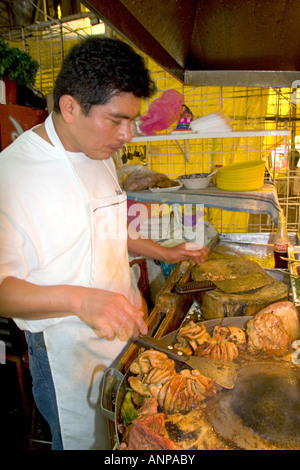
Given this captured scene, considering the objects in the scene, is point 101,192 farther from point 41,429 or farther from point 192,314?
point 41,429

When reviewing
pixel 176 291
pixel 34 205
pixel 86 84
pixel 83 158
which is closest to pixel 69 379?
pixel 176 291

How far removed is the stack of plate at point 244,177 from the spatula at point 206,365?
6.33ft

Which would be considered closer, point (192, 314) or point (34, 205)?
point (34, 205)

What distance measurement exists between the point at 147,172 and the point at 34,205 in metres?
2.04

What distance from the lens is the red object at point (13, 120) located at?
270cm

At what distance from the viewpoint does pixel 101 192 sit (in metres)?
1.57

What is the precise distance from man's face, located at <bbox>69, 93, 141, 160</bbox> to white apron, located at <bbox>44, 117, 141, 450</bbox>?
0.43 feet

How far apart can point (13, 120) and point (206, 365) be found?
8.53ft

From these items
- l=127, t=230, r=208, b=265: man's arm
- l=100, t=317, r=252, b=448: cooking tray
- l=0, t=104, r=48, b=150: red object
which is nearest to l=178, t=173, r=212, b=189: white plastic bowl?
l=127, t=230, r=208, b=265: man's arm

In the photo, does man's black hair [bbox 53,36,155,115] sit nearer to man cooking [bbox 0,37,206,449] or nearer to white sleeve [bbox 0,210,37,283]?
man cooking [bbox 0,37,206,449]

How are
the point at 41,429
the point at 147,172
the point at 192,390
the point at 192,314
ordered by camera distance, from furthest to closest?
the point at 147,172, the point at 41,429, the point at 192,314, the point at 192,390

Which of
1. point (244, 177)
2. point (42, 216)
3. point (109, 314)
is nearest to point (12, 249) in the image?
point (42, 216)

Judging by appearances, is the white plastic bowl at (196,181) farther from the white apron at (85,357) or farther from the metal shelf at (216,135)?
the white apron at (85,357)

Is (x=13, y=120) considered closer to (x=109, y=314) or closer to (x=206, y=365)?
(x=109, y=314)
